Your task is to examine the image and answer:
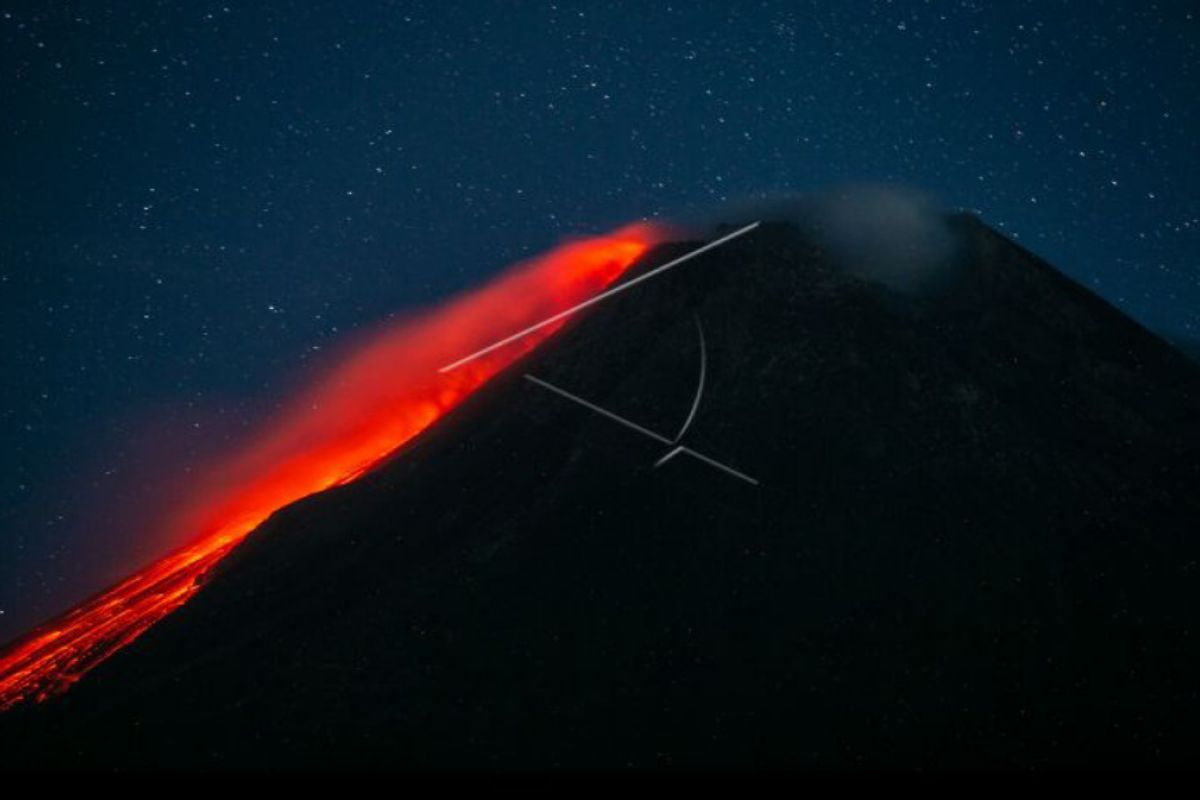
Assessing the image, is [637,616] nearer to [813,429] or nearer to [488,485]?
[488,485]

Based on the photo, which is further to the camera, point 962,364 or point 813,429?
point 962,364

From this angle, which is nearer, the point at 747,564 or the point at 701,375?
the point at 747,564

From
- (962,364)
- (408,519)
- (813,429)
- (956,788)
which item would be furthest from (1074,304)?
(956,788)

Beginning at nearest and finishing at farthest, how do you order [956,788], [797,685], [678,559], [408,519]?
[956,788] → [797,685] → [678,559] → [408,519]

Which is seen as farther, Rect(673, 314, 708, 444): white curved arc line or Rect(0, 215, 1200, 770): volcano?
Rect(673, 314, 708, 444): white curved arc line

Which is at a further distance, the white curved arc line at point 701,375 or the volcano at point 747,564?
the white curved arc line at point 701,375

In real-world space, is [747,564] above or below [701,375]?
below

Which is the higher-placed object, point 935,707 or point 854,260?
point 854,260

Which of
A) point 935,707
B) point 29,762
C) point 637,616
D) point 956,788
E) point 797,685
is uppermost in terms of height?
point 956,788
